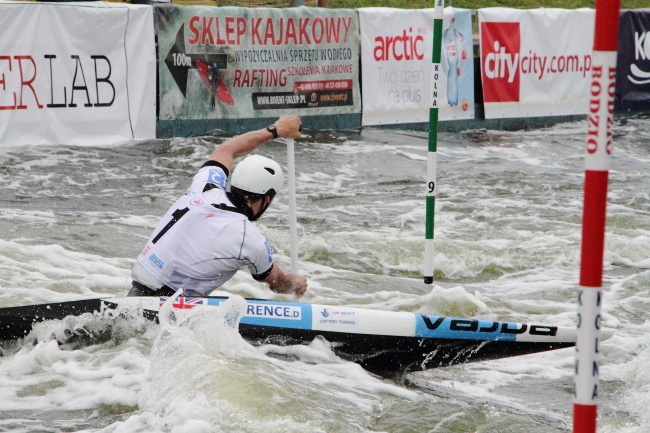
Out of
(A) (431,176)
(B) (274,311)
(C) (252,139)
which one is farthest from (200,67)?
(B) (274,311)

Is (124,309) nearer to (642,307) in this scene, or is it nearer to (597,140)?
(597,140)

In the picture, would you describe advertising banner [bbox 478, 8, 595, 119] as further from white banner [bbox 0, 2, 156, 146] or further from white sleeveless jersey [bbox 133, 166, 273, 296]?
white sleeveless jersey [bbox 133, 166, 273, 296]

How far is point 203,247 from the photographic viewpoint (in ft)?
16.6

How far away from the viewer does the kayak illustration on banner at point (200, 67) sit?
12305 millimetres

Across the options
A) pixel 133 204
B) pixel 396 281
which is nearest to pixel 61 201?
pixel 133 204

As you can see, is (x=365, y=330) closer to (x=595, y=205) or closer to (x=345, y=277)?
(x=345, y=277)

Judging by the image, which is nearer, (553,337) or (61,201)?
(553,337)

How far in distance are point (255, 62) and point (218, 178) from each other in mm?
7723

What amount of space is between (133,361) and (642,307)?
166 inches

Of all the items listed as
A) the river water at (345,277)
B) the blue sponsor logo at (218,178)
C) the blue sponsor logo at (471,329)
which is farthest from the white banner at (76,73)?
the blue sponsor logo at (471,329)

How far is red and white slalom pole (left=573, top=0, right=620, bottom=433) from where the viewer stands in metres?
2.78

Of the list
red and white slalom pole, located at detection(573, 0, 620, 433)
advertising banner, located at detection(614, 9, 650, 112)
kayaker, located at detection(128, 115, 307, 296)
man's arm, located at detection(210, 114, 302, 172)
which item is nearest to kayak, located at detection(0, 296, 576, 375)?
kayaker, located at detection(128, 115, 307, 296)

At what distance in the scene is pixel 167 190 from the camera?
412 inches

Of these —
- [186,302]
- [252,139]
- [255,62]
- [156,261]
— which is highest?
[255,62]
